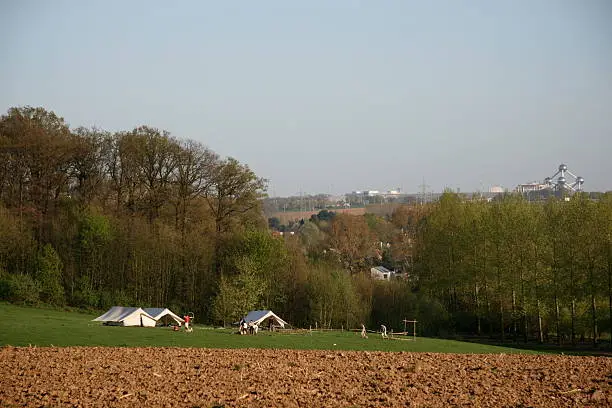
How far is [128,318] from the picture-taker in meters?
59.8

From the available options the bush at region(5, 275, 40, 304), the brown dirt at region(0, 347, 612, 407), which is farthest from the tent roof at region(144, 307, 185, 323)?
the brown dirt at region(0, 347, 612, 407)

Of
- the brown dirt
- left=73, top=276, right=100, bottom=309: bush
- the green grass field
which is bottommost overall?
the brown dirt

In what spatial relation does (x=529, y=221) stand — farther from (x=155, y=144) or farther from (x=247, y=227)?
(x=155, y=144)

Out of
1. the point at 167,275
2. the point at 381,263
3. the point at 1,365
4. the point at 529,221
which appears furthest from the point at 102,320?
the point at 381,263

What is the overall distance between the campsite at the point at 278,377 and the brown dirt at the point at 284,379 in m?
0.04

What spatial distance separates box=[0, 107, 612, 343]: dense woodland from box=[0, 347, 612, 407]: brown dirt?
32263mm

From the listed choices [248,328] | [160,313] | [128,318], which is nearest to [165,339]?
[248,328]

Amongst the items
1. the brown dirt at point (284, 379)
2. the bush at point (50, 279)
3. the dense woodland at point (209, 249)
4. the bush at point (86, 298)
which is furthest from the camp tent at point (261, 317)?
the brown dirt at point (284, 379)

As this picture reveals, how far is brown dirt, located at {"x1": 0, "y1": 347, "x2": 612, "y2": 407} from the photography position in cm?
2473

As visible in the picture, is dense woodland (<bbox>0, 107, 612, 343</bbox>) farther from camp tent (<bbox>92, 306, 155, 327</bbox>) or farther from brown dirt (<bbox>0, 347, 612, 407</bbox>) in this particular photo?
brown dirt (<bbox>0, 347, 612, 407</bbox>)

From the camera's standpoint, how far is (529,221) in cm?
6738

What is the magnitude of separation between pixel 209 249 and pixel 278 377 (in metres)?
52.0

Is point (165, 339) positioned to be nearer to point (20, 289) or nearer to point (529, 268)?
point (20, 289)

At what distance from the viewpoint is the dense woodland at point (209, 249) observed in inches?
2731
